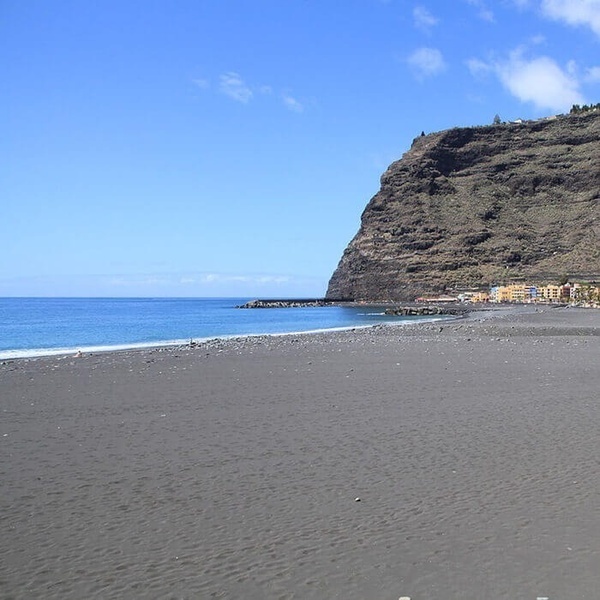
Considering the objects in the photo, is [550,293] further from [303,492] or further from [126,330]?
[303,492]

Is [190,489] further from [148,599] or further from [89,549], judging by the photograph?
[148,599]

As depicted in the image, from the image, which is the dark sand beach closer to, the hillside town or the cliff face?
the hillside town

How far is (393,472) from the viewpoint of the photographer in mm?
8367

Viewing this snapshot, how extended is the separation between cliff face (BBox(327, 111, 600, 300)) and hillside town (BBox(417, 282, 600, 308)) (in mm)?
10950

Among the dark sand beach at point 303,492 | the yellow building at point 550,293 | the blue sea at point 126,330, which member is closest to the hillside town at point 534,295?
the yellow building at point 550,293

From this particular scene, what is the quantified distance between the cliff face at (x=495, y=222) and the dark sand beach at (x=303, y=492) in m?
160

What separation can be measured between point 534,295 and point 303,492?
147030mm

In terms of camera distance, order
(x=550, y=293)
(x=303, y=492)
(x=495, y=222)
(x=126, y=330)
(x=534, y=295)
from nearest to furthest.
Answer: (x=303, y=492), (x=126, y=330), (x=550, y=293), (x=534, y=295), (x=495, y=222)

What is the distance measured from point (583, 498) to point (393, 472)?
2.39 meters

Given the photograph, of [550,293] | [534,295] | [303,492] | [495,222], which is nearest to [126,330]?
[303,492]

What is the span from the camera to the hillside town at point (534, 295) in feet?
410

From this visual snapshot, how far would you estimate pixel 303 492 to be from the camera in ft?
24.8

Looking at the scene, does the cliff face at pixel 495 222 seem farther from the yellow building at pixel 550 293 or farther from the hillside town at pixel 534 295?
the yellow building at pixel 550 293

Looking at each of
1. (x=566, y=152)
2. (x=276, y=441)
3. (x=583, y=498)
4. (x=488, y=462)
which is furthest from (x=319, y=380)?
(x=566, y=152)
